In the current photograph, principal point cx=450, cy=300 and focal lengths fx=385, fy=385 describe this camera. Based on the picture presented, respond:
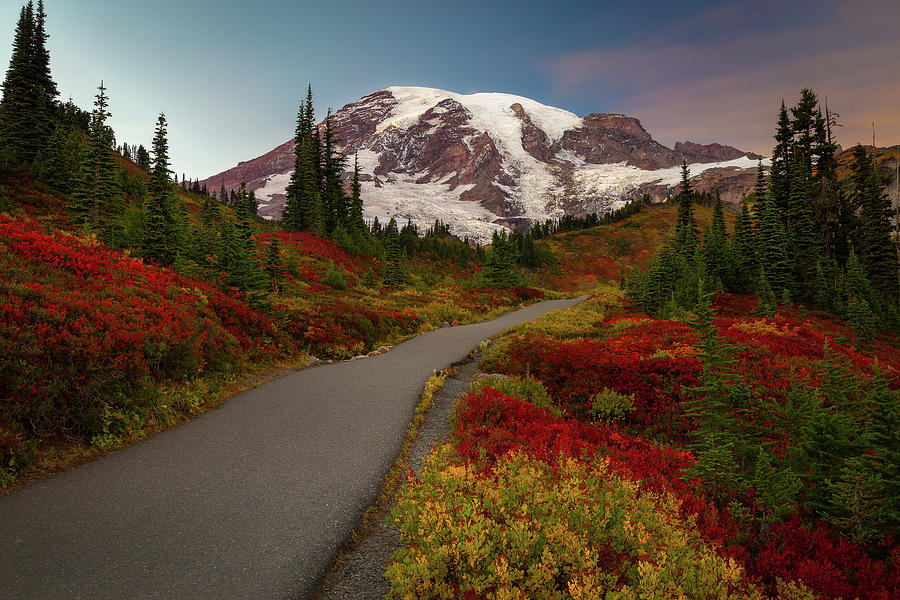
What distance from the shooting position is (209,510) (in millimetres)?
5160

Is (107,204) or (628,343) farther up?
(107,204)

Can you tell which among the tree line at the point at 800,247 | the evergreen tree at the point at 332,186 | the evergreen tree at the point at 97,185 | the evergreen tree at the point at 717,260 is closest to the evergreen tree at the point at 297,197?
the evergreen tree at the point at 332,186

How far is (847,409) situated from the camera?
25.2 feet

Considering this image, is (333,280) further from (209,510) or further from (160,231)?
(209,510)

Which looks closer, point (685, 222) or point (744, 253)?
point (744, 253)

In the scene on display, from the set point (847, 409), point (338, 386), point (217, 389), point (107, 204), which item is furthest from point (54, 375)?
point (107, 204)

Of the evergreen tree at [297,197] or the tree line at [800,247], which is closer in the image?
the tree line at [800,247]

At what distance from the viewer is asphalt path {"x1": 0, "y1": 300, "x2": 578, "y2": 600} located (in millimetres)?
3947

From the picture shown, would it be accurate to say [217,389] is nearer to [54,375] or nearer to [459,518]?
[54,375]

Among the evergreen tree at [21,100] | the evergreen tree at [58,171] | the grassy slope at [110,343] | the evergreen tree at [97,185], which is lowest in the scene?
the grassy slope at [110,343]

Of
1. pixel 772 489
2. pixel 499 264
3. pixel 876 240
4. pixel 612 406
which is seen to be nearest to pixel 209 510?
pixel 772 489

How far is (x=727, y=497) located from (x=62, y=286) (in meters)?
14.2

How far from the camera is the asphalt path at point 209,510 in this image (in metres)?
3.95

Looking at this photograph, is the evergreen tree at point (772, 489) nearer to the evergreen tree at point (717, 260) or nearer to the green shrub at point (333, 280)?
the green shrub at point (333, 280)
